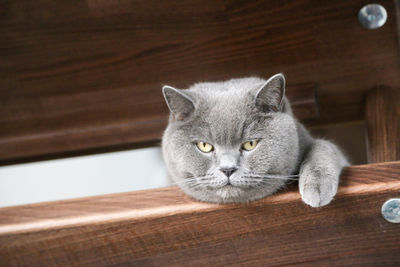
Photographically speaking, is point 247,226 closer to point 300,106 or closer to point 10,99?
point 300,106

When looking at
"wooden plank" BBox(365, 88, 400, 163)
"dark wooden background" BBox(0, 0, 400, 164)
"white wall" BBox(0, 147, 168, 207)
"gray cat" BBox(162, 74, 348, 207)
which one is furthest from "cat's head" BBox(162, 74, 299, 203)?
"white wall" BBox(0, 147, 168, 207)

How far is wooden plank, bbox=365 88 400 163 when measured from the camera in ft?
4.20

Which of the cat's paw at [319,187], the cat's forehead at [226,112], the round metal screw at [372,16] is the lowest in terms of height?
the cat's paw at [319,187]

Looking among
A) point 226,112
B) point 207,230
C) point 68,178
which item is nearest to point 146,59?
point 226,112

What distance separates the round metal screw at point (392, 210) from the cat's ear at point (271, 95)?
391 millimetres

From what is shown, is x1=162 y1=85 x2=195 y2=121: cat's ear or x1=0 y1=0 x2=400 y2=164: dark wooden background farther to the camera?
x1=0 y1=0 x2=400 y2=164: dark wooden background

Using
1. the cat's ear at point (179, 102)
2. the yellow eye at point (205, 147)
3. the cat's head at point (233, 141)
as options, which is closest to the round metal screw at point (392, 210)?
the cat's head at point (233, 141)

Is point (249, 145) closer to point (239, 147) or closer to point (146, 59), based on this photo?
point (239, 147)

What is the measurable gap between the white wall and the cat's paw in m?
1.28

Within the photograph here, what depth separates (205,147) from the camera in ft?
3.59

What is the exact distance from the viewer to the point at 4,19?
129cm

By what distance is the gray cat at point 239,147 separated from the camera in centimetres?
99

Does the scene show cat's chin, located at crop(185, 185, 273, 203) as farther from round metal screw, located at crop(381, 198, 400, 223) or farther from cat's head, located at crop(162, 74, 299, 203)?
round metal screw, located at crop(381, 198, 400, 223)

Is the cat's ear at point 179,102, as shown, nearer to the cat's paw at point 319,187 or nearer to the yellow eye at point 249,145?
the yellow eye at point 249,145
